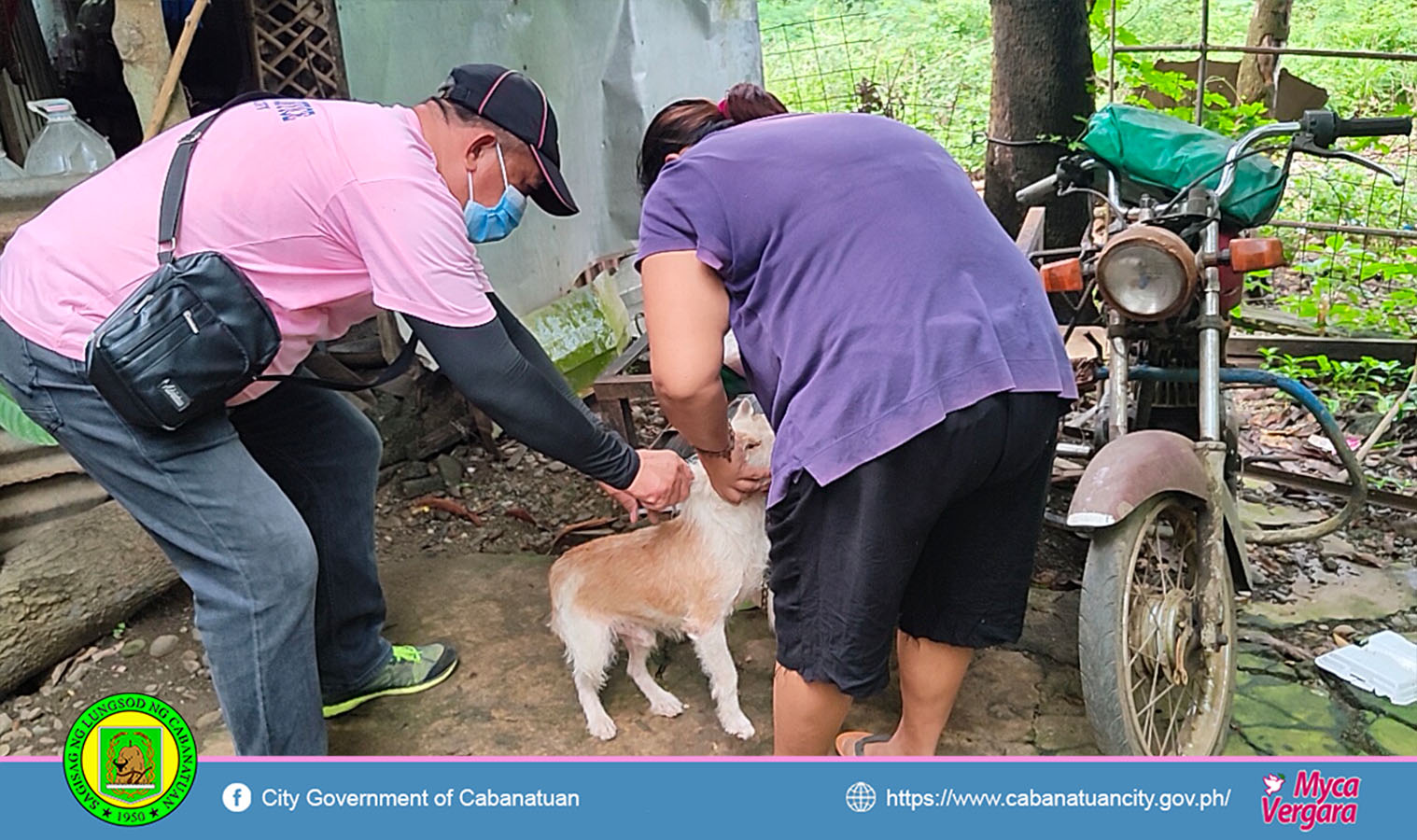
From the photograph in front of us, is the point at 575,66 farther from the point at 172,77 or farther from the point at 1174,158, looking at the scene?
the point at 1174,158

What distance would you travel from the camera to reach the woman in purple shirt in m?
1.72

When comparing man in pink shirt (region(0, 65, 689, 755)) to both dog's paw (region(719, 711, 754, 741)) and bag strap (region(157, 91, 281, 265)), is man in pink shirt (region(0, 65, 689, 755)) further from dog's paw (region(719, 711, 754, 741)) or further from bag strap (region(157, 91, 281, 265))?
dog's paw (region(719, 711, 754, 741))

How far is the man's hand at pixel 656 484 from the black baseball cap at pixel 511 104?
64cm

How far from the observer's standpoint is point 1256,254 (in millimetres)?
2357

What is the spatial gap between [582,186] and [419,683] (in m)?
3.20

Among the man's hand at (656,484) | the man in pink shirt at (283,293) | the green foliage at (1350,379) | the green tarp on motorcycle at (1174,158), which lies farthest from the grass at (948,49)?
the man in pink shirt at (283,293)

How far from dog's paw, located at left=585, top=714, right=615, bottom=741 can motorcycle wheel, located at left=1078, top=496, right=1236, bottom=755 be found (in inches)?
46.7

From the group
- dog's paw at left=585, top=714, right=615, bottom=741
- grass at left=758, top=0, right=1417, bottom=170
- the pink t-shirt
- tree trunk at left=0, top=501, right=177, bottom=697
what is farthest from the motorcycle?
grass at left=758, top=0, right=1417, bottom=170

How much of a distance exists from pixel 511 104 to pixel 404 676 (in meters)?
1.67

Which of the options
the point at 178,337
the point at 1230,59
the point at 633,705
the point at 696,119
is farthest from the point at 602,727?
the point at 1230,59
